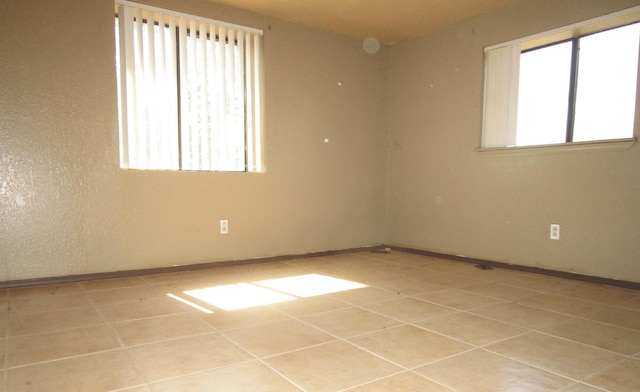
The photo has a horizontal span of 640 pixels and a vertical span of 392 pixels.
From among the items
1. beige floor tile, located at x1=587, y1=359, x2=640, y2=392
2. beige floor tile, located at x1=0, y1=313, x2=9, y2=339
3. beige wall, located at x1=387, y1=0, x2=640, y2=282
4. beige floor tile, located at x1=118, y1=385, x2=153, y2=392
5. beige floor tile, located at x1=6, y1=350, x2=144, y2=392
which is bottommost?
beige floor tile, located at x1=0, y1=313, x2=9, y2=339

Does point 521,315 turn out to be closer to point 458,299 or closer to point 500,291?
point 458,299

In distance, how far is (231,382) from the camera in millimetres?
1342

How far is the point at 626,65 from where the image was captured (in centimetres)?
276

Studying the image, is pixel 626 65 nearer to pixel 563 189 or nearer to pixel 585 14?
pixel 585 14

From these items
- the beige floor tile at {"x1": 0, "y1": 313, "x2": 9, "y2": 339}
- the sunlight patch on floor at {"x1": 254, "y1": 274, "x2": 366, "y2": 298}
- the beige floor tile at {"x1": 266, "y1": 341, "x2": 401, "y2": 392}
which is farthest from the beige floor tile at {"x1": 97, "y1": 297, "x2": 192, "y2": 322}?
the beige floor tile at {"x1": 266, "y1": 341, "x2": 401, "y2": 392}

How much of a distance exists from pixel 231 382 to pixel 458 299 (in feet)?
5.20

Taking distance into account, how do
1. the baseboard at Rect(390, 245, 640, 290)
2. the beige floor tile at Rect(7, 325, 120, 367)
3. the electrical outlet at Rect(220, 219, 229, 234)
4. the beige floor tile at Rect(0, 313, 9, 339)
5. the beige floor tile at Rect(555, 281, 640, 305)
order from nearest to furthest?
1. the beige floor tile at Rect(7, 325, 120, 367)
2. the beige floor tile at Rect(0, 313, 9, 339)
3. the beige floor tile at Rect(555, 281, 640, 305)
4. the baseboard at Rect(390, 245, 640, 290)
5. the electrical outlet at Rect(220, 219, 229, 234)

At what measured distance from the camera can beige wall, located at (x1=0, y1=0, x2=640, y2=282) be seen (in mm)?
2680

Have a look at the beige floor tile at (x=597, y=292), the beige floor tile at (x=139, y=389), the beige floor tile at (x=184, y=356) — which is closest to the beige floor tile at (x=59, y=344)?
the beige floor tile at (x=184, y=356)

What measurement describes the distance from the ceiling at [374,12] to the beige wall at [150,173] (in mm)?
156

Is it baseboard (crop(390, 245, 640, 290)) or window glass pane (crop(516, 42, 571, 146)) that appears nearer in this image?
baseboard (crop(390, 245, 640, 290))

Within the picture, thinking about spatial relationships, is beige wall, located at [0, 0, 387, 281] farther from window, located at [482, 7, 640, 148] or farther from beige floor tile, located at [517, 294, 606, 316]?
beige floor tile, located at [517, 294, 606, 316]

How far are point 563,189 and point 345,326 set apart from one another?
2191 mm

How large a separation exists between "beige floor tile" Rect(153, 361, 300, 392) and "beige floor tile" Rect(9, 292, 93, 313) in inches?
49.2
